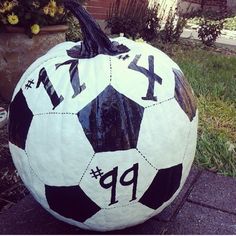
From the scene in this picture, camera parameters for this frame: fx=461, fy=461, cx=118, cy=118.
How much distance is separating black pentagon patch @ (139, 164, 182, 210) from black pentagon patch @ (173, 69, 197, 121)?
25cm

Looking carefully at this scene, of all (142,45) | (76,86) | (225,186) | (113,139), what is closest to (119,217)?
(113,139)

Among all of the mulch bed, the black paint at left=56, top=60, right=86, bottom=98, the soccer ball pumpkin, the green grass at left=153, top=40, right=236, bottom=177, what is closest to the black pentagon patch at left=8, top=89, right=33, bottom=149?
the soccer ball pumpkin

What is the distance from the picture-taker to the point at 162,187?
2053mm

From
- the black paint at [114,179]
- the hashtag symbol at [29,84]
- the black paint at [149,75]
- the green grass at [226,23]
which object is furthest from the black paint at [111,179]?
the green grass at [226,23]

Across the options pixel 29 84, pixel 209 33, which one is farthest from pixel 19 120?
pixel 209 33

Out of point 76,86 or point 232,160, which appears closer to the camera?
point 76,86

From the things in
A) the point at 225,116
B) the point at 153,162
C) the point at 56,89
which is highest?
the point at 56,89

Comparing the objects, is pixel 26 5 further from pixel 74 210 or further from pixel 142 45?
pixel 74 210

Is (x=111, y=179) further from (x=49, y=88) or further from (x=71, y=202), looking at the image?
(x=49, y=88)

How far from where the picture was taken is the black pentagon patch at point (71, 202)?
196cm

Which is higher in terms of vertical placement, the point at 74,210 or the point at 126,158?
the point at 126,158

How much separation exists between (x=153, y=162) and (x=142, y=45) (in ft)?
1.90

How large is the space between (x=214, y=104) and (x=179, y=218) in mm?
2002

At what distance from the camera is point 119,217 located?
204 centimetres
